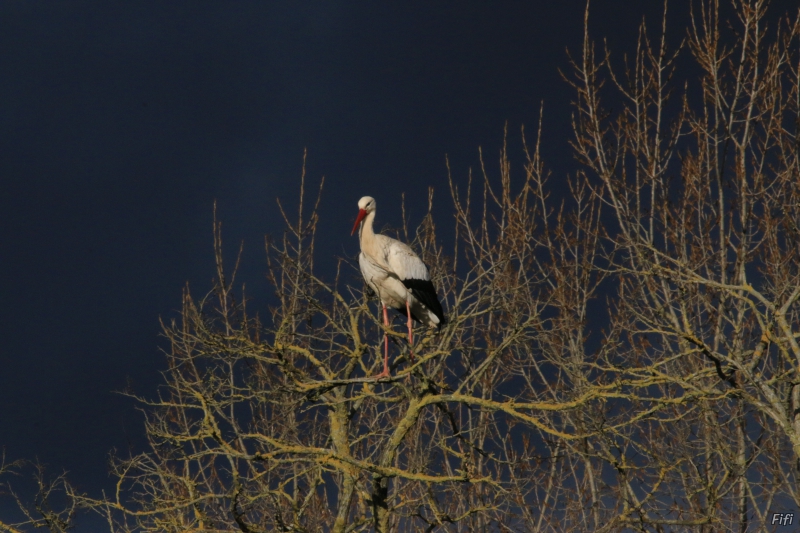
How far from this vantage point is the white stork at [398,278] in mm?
9891

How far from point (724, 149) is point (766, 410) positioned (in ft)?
18.1

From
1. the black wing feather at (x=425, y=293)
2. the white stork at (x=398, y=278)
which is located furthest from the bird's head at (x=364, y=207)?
the black wing feather at (x=425, y=293)

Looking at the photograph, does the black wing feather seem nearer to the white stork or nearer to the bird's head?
the white stork

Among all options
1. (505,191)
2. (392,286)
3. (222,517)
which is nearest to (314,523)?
(222,517)

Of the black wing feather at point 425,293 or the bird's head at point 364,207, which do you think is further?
the bird's head at point 364,207

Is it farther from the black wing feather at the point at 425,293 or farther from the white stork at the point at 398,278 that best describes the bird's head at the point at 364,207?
the black wing feather at the point at 425,293

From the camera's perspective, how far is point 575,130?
11.5 meters

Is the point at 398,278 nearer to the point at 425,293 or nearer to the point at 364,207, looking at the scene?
the point at 425,293

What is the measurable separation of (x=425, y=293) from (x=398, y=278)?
38 cm

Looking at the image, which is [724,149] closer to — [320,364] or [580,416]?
[580,416]

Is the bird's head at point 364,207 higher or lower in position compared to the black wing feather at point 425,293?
higher

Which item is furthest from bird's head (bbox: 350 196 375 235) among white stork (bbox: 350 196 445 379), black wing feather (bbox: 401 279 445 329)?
black wing feather (bbox: 401 279 445 329)

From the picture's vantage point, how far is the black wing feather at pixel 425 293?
32.3 feet

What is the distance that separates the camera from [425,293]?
9.95 m
